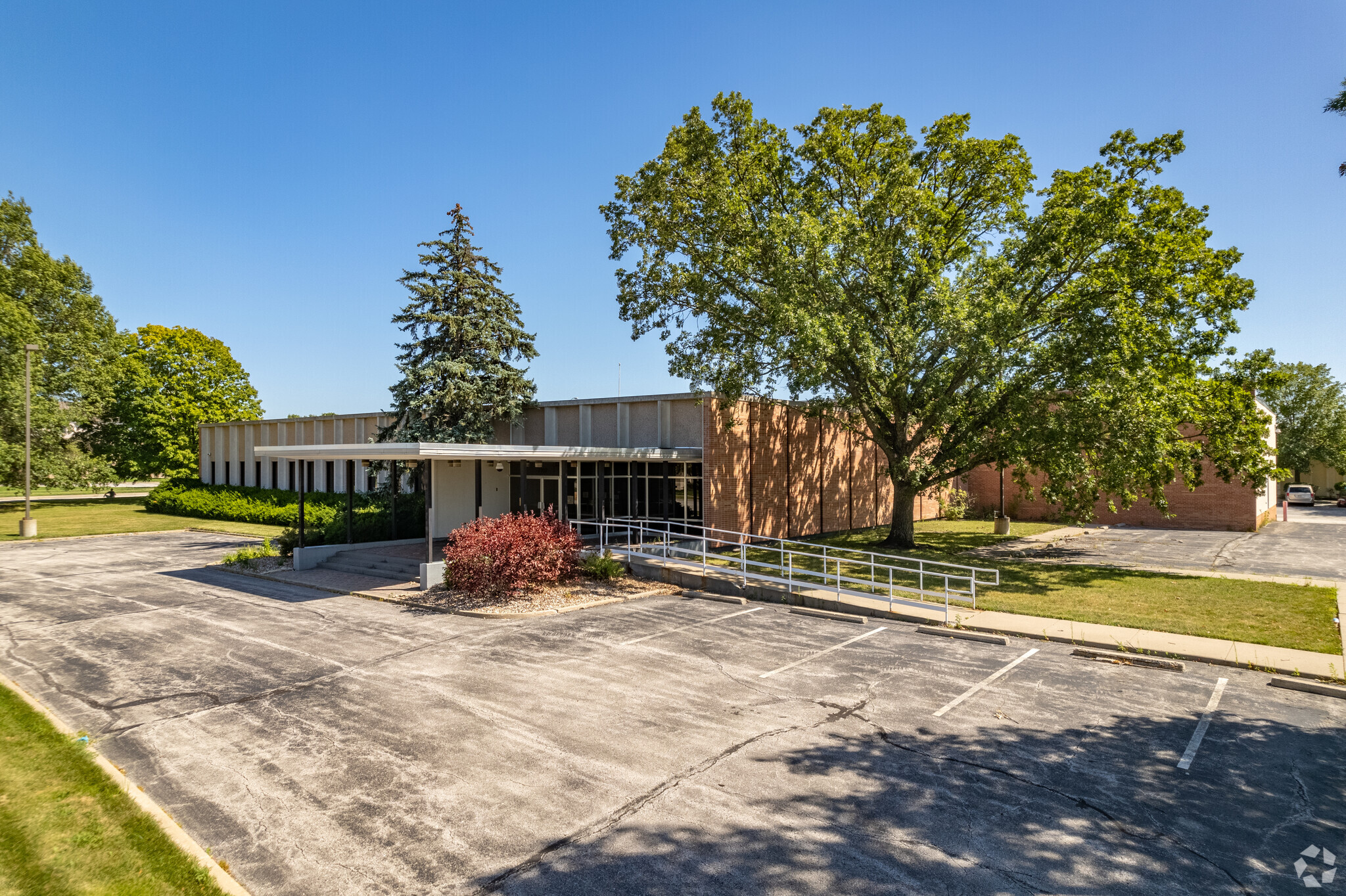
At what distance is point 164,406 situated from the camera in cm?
4728

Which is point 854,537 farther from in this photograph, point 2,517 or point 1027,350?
point 2,517

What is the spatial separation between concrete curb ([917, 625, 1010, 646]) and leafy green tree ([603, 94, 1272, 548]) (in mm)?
7705

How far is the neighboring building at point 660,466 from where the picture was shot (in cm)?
2172

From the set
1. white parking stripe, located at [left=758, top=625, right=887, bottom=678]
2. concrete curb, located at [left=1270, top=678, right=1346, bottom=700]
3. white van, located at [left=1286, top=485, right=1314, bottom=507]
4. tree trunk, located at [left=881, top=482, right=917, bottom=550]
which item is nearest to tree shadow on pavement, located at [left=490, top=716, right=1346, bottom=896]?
concrete curb, located at [left=1270, top=678, right=1346, bottom=700]

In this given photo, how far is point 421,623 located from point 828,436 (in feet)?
63.7

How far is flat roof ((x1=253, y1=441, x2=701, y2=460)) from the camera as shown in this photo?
1636 cm

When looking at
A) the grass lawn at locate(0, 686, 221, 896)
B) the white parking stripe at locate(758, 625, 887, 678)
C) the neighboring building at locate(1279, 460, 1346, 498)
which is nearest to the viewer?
the grass lawn at locate(0, 686, 221, 896)

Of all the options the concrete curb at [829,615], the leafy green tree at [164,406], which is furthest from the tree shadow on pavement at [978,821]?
the leafy green tree at [164,406]

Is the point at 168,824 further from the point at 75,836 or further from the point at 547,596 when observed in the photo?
the point at 547,596

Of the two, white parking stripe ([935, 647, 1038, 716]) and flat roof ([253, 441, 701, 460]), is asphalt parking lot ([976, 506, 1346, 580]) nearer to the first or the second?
flat roof ([253, 441, 701, 460])

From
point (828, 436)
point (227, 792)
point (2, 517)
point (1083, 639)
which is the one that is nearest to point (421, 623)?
point (227, 792)

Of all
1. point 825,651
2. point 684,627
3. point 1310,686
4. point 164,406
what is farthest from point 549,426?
point 164,406

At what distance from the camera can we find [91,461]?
1682 inches

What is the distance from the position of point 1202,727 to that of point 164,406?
5776cm
